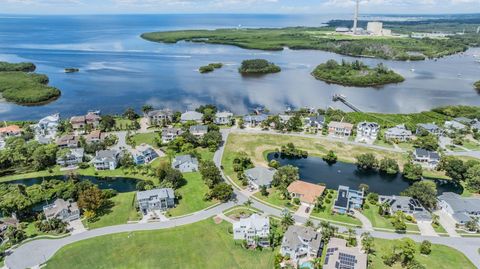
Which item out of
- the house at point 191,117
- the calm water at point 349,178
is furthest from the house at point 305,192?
the house at point 191,117

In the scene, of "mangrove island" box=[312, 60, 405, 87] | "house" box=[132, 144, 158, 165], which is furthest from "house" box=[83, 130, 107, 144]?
"mangrove island" box=[312, 60, 405, 87]

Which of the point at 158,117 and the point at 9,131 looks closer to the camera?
the point at 9,131

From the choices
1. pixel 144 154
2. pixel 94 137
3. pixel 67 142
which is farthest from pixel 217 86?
pixel 144 154

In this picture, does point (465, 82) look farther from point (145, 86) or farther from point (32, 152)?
point (32, 152)

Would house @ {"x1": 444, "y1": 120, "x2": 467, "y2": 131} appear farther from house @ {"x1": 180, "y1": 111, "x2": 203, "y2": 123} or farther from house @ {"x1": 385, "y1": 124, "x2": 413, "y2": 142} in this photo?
house @ {"x1": 180, "y1": 111, "x2": 203, "y2": 123}

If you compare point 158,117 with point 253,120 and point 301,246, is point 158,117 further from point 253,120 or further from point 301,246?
point 301,246

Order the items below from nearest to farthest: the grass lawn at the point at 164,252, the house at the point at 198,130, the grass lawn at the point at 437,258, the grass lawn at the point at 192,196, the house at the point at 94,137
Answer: the grass lawn at the point at 437,258, the grass lawn at the point at 164,252, the grass lawn at the point at 192,196, the house at the point at 94,137, the house at the point at 198,130

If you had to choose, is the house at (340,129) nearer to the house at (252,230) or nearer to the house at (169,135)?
the house at (169,135)
